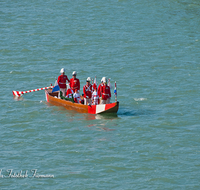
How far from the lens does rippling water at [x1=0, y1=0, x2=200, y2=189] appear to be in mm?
→ 21766

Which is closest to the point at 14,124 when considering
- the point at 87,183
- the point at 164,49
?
the point at 87,183

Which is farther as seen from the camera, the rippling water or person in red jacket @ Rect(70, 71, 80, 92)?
person in red jacket @ Rect(70, 71, 80, 92)

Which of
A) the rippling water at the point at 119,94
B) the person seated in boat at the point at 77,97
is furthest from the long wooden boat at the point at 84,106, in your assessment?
the rippling water at the point at 119,94

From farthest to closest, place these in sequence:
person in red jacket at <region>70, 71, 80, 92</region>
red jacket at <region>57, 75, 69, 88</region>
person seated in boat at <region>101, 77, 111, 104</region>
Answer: red jacket at <region>57, 75, 69, 88</region> < person in red jacket at <region>70, 71, 80, 92</region> < person seated in boat at <region>101, 77, 111, 104</region>

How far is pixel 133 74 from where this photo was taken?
38.1 meters

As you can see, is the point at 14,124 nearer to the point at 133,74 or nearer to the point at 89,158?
the point at 89,158

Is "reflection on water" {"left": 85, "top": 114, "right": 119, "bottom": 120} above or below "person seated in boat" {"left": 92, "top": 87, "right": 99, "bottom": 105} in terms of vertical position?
below

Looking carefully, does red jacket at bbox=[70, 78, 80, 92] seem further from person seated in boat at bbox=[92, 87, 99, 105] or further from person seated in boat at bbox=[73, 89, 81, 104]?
person seated in boat at bbox=[92, 87, 99, 105]

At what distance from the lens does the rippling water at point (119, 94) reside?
71.4 feet

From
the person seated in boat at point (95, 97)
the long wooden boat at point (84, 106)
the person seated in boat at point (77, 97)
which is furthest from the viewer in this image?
the person seated in boat at point (77, 97)

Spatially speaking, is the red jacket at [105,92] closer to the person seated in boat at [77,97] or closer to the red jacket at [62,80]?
the person seated in boat at [77,97]

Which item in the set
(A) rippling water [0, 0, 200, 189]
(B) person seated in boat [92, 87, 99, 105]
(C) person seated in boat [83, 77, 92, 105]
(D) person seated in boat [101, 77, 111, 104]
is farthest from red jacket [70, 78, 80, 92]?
(D) person seated in boat [101, 77, 111, 104]

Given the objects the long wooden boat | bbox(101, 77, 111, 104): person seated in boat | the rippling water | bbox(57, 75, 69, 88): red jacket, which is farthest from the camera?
bbox(57, 75, 69, 88): red jacket

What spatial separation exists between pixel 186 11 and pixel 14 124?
122 feet
